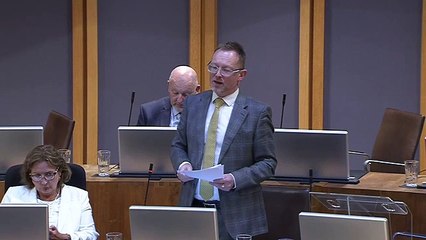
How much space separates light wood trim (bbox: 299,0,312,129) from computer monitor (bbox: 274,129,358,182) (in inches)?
100

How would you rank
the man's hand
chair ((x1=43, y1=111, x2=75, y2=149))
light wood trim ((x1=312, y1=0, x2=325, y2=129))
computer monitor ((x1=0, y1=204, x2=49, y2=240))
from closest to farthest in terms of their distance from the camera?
computer monitor ((x1=0, y1=204, x2=49, y2=240))
the man's hand
chair ((x1=43, y1=111, x2=75, y2=149))
light wood trim ((x1=312, y1=0, x2=325, y2=129))

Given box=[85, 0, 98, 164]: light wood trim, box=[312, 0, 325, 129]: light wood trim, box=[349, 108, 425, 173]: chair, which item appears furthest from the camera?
box=[85, 0, 98, 164]: light wood trim

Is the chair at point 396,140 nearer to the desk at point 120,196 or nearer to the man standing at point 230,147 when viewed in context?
the desk at point 120,196

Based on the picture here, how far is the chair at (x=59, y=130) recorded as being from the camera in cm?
596

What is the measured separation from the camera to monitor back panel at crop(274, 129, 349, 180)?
14.8 feet

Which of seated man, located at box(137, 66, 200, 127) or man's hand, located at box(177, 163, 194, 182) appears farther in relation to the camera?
seated man, located at box(137, 66, 200, 127)

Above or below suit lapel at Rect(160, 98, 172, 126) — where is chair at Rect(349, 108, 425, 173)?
below

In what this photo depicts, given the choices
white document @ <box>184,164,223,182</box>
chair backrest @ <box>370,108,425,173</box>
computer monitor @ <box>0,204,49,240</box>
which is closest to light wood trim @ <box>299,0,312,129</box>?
chair backrest @ <box>370,108,425,173</box>

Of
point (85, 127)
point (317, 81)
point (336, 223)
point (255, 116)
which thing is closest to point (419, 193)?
point (255, 116)

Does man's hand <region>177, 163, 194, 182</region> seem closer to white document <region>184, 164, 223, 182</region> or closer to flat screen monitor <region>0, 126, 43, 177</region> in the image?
white document <region>184, 164, 223, 182</region>

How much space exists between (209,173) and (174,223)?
486mm

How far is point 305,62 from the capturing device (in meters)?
7.13

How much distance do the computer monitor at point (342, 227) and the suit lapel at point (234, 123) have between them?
0.80m

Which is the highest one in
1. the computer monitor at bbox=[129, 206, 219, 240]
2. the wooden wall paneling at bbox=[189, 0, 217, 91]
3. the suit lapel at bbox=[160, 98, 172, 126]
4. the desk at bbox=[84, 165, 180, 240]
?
the wooden wall paneling at bbox=[189, 0, 217, 91]
